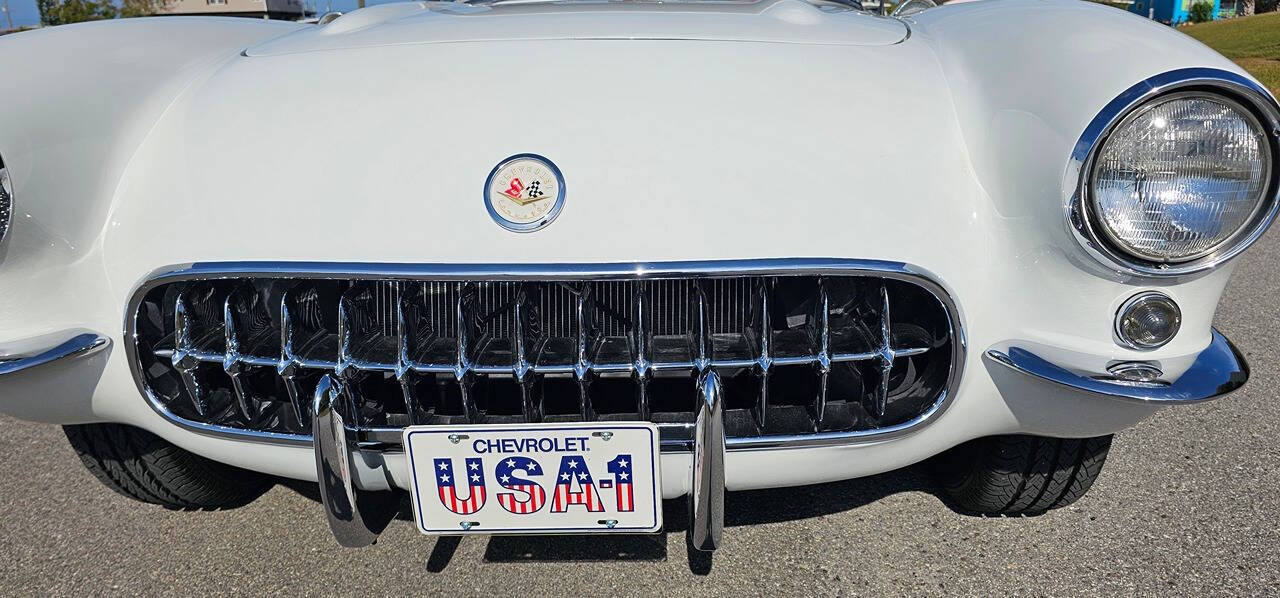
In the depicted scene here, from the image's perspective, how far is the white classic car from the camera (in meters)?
1.38

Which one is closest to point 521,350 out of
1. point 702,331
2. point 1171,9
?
point 702,331

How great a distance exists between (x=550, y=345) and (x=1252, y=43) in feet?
81.2

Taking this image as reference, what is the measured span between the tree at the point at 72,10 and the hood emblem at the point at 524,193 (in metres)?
30.6

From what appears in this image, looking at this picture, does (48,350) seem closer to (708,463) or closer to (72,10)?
(708,463)

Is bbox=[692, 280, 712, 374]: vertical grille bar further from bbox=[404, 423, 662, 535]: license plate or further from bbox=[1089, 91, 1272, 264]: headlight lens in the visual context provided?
bbox=[1089, 91, 1272, 264]: headlight lens

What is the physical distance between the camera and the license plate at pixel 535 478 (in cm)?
144

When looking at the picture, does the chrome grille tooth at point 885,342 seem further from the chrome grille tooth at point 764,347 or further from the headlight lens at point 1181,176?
the headlight lens at point 1181,176

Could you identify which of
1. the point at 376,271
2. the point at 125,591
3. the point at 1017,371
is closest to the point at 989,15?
the point at 1017,371

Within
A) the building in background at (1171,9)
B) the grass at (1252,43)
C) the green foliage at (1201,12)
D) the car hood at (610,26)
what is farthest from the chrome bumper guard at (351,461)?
the green foliage at (1201,12)

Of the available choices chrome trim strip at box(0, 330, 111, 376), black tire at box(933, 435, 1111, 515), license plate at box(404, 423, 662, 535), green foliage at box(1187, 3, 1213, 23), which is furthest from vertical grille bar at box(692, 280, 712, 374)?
green foliage at box(1187, 3, 1213, 23)

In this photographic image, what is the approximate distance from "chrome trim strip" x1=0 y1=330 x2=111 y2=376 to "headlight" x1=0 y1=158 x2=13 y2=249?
0.62ft

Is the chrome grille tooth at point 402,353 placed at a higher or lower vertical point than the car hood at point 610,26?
lower

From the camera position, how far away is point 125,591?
69.9 inches

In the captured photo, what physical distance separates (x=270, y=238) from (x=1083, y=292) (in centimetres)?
135
